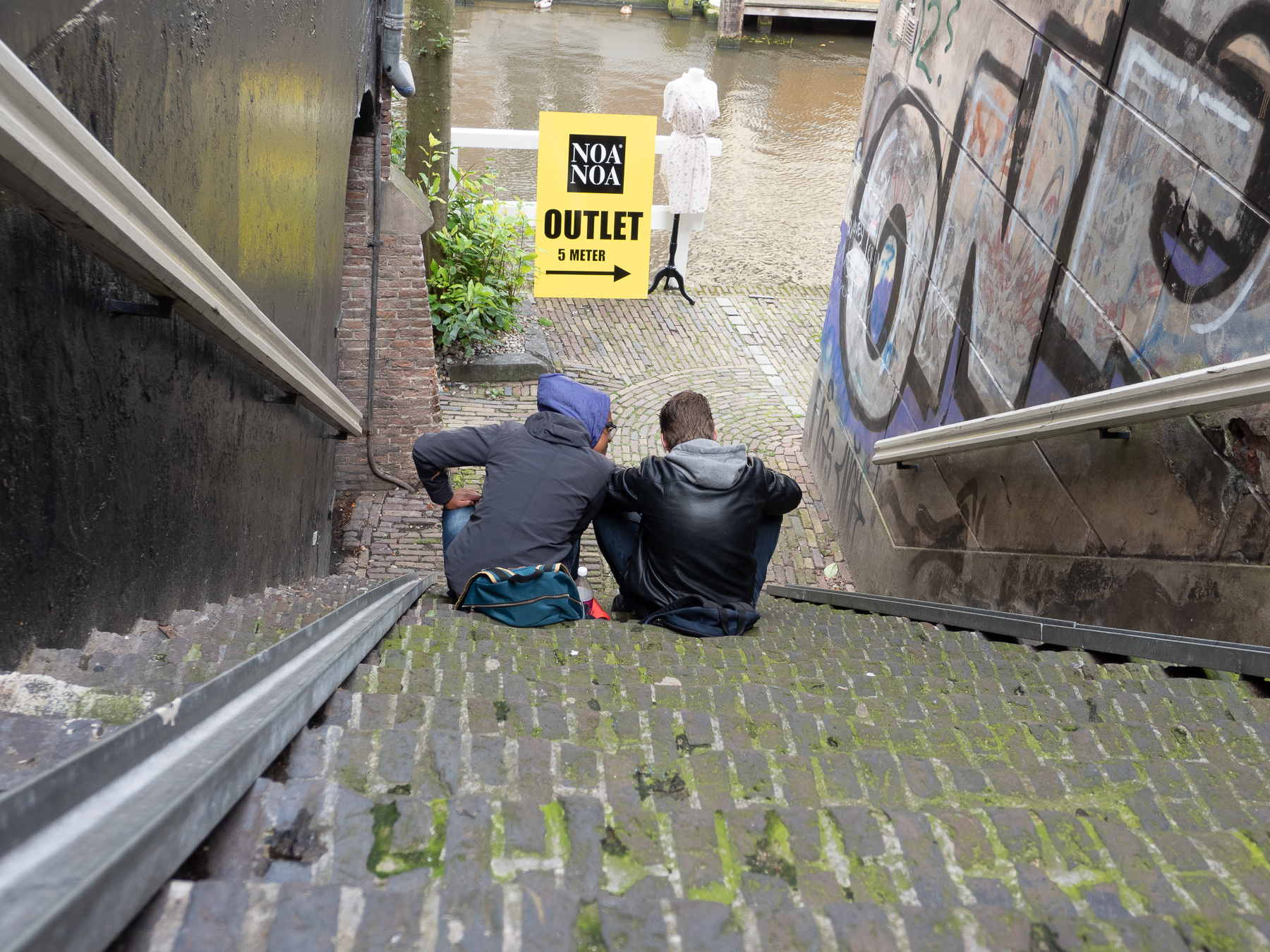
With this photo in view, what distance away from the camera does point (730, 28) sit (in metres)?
26.7

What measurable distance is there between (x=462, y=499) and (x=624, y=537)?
0.73m

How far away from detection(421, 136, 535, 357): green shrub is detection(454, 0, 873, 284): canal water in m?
3.42

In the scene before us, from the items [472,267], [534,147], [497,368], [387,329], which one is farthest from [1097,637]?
[534,147]

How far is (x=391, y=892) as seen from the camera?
124 cm

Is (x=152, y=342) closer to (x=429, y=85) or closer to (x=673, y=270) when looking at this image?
(x=429, y=85)

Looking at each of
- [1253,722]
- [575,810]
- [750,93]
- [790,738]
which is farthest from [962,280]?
[750,93]

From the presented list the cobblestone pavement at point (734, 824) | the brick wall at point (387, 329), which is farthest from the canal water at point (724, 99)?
the cobblestone pavement at point (734, 824)

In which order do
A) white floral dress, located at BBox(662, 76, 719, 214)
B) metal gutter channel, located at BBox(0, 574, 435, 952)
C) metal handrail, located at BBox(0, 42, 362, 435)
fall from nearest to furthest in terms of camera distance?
metal gutter channel, located at BBox(0, 574, 435, 952) < metal handrail, located at BBox(0, 42, 362, 435) < white floral dress, located at BBox(662, 76, 719, 214)

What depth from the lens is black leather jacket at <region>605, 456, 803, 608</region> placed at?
379cm

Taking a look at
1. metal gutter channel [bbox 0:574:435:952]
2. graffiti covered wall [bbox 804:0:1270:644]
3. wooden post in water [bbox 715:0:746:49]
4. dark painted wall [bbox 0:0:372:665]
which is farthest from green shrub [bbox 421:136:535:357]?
wooden post in water [bbox 715:0:746:49]

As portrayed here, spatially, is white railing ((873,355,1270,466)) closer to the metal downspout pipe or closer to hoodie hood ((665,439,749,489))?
hoodie hood ((665,439,749,489))

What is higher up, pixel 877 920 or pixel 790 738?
pixel 877 920

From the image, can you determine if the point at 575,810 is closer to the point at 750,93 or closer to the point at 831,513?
the point at 831,513

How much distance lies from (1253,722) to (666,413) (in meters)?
2.30
